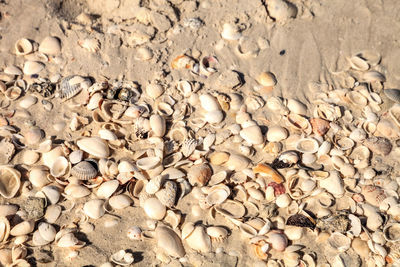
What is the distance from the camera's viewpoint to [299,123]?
3.72 m

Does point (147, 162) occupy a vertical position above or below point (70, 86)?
below

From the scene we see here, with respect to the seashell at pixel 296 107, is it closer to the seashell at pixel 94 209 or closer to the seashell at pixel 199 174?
the seashell at pixel 199 174

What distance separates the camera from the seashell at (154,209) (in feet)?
10.1

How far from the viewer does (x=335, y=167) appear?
348 centimetres

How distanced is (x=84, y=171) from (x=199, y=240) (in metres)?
1.23

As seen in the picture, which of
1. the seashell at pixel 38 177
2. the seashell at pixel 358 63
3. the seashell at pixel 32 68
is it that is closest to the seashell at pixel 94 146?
the seashell at pixel 38 177

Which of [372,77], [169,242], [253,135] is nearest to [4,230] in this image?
[169,242]

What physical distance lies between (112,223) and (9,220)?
861mm

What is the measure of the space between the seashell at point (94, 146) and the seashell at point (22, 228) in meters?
0.81

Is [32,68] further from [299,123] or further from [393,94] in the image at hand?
[393,94]

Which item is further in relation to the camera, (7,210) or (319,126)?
(319,126)

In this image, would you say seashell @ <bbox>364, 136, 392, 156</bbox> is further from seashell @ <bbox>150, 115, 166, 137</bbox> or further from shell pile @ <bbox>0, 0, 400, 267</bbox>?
seashell @ <bbox>150, 115, 166, 137</bbox>

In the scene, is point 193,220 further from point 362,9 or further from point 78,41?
point 362,9

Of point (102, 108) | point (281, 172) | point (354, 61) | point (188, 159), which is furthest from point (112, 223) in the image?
point (354, 61)
